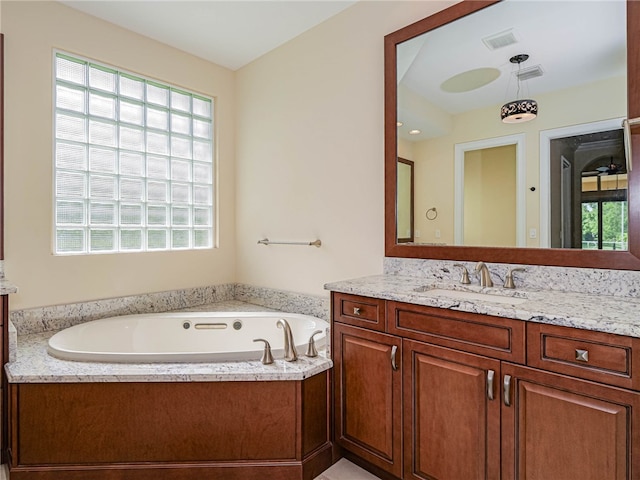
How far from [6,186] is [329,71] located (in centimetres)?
214

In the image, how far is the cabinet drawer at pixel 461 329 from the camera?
132cm

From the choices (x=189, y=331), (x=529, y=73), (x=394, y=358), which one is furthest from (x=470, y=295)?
(x=189, y=331)

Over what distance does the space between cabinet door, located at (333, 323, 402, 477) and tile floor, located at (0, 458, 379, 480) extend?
129mm

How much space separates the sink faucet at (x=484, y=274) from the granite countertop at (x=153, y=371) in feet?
2.79

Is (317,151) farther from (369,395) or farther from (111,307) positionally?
(111,307)

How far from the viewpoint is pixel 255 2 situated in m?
2.43

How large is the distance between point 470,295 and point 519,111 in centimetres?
91

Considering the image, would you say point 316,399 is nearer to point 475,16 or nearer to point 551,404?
point 551,404

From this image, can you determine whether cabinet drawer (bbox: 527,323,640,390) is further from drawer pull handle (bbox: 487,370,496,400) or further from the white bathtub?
the white bathtub

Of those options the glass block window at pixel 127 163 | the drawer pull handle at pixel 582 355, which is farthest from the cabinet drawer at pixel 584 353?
the glass block window at pixel 127 163

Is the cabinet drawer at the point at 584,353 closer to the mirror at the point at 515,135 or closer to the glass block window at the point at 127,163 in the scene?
the mirror at the point at 515,135

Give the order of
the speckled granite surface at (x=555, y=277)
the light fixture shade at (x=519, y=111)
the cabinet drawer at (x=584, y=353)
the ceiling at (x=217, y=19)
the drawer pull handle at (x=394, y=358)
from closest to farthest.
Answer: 1. the cabinet drawer at (x=584, y=353)
2. the speckled granite surface at (x=555, y=277)
3. the drawer pull handle at (x=394, y=358)
4. the light fixture shade at (x=519, y=111)
5. the ceiling at (x=217, y=19)

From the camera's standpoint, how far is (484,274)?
1.84 m

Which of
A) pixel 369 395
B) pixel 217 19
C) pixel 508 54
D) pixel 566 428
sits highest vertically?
pixel 217 19
